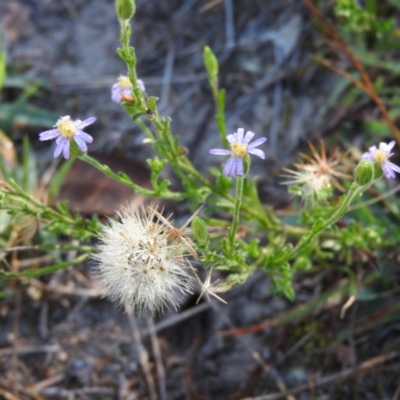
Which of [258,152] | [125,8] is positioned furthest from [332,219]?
[125,8]

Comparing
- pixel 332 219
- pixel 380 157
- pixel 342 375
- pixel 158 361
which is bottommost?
pixel 342 375

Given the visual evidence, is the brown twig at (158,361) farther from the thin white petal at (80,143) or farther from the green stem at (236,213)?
Result: the thin white petal at (80,143)

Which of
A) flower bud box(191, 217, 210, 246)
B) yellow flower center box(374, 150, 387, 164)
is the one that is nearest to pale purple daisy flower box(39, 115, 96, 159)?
flower bud box(191, 217, 210, 246)

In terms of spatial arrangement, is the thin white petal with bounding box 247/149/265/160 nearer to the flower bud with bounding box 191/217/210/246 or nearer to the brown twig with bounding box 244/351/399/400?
the flower bud with bounding box 191/217/210/246

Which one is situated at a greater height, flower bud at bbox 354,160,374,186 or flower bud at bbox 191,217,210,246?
flower bud at bbox 191,217,210,246

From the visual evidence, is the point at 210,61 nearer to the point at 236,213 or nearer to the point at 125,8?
the point at 125,8

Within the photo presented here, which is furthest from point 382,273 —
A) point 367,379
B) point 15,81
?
point 15,81
